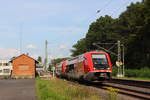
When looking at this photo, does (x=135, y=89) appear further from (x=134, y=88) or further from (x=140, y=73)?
(x=140, y=73)

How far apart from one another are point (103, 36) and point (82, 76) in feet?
203

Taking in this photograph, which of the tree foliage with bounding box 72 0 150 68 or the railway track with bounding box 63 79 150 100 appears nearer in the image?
the railway track with bounding box 63 79 150 100

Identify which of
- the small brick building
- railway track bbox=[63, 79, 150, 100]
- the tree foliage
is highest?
the tree foliage

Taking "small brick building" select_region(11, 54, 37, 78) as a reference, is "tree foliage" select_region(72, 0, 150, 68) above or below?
above


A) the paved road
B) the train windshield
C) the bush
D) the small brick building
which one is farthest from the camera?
the small brick building

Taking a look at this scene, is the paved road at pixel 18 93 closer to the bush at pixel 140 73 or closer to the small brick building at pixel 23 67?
the bush at pixel 140 73

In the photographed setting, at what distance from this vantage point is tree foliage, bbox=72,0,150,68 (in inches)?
2608

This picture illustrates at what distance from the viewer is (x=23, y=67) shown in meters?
63.5

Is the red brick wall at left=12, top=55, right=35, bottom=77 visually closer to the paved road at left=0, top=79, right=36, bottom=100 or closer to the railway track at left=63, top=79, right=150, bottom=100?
the railway track at left=63, top=79, right=150, bottom=100

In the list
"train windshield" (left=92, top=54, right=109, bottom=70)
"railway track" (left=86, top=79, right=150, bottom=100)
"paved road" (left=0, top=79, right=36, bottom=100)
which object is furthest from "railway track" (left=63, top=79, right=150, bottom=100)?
"paved road" (left=0, top=79, right=36, bottom=100)

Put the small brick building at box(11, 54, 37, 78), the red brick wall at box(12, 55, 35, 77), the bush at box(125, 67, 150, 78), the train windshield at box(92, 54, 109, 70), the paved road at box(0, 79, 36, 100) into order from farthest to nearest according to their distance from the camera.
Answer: the red brick wall at box(12, 55, 35, 77) < the small brick building at box(11, 54, 37, 78) < the bush at box(125, 67, 150, 78) < the train windshield at box(92, 54, 109, 70) < the paved road at box(0, 79, 36, 100)

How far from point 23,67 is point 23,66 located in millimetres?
212

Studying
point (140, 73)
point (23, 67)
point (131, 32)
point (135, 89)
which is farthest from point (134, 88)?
point (131, 32)

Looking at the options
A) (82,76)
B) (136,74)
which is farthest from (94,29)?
(82,76)
